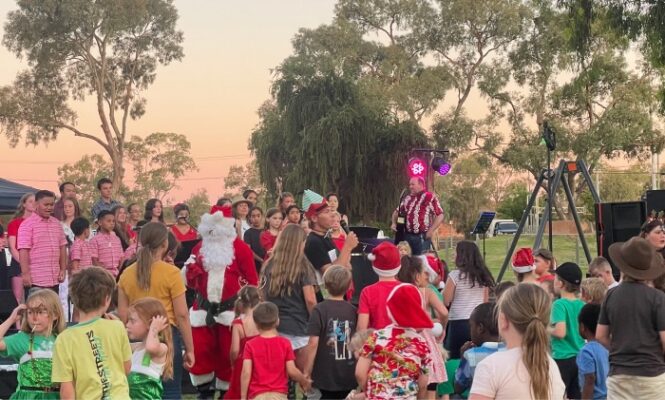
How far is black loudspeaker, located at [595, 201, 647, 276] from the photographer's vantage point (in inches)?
536

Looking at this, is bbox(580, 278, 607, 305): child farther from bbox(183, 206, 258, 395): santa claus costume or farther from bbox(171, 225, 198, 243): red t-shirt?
bbox(171, 225, 198, 243): red t-shirt

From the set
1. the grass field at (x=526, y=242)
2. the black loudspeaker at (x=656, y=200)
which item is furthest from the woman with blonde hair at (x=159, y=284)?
the grass field at (x=526, y=242)

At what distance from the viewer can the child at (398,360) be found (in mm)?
5414

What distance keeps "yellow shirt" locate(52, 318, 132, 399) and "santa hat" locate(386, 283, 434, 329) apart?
170 cm

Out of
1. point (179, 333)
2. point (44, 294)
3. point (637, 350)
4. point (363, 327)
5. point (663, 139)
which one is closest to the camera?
point (44, 294)

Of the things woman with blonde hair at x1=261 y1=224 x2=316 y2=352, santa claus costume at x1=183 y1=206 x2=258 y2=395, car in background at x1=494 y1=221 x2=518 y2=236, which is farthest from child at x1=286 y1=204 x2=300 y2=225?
car in background at x1=494 y1=221 x2=518 y2=236

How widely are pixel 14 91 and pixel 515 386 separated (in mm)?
50165

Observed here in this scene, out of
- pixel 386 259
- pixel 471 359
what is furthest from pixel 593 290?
pixel 386 259

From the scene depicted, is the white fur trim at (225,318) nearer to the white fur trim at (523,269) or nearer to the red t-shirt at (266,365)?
the red t-shirt at (266,365)

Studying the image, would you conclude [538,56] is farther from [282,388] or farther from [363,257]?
[282,388]

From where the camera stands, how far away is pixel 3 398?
751 cm

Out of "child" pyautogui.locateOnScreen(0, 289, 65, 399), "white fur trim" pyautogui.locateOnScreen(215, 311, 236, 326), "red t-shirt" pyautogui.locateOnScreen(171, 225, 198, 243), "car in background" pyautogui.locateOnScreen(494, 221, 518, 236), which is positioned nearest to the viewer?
"child" pyautogui.locateOnScreen(0, 289, 65, 399)

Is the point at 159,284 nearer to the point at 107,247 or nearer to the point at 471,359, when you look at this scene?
the point at 471,359

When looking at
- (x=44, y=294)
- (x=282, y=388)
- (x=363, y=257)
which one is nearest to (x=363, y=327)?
(x=282, y=388)
